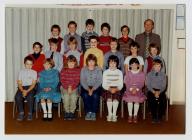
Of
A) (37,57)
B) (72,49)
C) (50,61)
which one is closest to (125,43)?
(72,49)

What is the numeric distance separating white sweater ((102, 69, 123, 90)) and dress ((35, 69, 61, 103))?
0.44 metres

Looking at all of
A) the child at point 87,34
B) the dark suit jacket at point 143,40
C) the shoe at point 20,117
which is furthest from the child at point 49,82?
the dark suit jacket at point 143,40

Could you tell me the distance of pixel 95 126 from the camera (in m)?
3.98

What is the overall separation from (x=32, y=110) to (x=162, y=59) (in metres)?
1.28

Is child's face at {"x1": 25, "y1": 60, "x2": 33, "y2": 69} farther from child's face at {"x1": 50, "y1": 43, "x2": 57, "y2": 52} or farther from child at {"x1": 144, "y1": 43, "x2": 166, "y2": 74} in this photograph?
child at {"x1": 144, "y1": 43, "x2": 166, "y2": 74}

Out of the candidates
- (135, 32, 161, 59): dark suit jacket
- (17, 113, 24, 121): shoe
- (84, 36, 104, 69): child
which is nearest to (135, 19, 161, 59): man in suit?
(135, 32, 161, 59): dark suit jacket

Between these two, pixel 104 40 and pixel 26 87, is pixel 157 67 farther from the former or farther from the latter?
pixel 26 87

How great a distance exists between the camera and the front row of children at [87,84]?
13.1 feet

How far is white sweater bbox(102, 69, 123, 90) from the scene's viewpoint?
157 inches

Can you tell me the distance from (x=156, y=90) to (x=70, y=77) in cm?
80

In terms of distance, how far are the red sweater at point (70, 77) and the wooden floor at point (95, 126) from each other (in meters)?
0.32

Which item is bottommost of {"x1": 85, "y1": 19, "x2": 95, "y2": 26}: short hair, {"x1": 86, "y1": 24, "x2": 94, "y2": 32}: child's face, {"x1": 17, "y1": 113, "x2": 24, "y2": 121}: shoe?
{"x1": 17, "y1": 113, "x2": 24, "y2": 121}: shoe

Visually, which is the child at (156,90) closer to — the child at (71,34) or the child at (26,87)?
the child at (71,34)

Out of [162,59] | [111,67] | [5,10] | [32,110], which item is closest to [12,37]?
[5,10]
